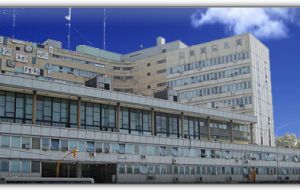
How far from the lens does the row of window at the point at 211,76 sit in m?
80.4

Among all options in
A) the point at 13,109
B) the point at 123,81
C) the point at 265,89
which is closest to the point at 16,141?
the point at 13,109

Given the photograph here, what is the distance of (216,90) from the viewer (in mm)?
83938

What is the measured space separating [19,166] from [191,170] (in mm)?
19957

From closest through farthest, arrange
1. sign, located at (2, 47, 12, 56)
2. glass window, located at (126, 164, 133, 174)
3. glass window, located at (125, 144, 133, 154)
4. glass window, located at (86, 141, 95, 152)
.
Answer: glass window, located at (86, 141, 95, 152)
glass window, located at (126, 164, 133, 174)
glass window, located at (125, 144, 133, 154)
sign, located at (2, 47, 12, 56)

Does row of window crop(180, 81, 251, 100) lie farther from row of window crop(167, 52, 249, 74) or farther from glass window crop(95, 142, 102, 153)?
glass window crop(95, 142, 102, 153)

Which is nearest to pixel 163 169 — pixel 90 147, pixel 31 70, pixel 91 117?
pixel 90 147

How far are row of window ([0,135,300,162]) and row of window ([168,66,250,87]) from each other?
1928cm

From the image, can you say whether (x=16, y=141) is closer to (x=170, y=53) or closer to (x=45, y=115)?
(x=45, y=115)

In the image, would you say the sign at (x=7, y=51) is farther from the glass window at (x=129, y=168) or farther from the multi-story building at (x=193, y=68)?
the glass window at (x=129, y=168)

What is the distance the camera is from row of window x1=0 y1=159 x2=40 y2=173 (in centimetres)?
3941

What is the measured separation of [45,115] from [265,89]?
35.6 m

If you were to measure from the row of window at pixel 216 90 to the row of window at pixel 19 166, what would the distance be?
44871 mm

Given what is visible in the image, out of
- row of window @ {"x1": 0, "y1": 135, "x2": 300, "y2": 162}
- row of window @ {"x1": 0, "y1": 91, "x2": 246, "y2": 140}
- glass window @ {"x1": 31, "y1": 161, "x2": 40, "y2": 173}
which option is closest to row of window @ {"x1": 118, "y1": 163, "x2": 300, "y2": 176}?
row of window @ {"x1": 0, "y1": 135, "x2": 300, "y2": 162}

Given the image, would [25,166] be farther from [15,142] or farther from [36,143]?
[36,143]
